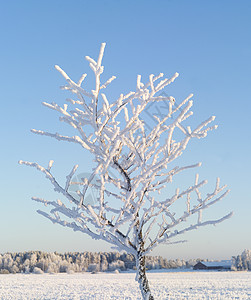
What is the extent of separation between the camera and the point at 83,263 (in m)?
90.8

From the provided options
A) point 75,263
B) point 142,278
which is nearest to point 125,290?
point 142,278

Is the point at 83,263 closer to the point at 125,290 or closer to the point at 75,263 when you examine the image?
the point at 75,263

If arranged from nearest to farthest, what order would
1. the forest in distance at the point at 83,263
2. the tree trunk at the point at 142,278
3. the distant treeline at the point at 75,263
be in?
1. the tree trunk at the point at 142,278
2. the forest in distance at the point at 83,263
3. the distant treeline at the point at 75,263

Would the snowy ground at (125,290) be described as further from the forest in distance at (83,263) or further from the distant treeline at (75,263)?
the distant treeline at (75,263)

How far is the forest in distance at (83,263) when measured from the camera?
260 ft

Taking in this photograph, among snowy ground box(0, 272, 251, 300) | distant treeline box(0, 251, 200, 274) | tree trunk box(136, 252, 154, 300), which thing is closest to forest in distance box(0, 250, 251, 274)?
distant treeline box(0, 251, 200, 274)

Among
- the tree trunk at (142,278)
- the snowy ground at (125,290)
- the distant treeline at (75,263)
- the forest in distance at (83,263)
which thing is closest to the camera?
the tree trunk at (142,278)

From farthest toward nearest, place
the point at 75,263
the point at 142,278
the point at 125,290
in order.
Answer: the point at 75,263 < the point at 125,290 < the point at 142,278

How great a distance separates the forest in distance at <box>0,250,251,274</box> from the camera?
79.4 m

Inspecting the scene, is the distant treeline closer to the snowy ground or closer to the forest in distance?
the forest in distance

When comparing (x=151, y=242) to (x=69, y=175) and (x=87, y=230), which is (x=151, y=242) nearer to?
(x=87, y=230)

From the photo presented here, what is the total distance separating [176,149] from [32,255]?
93242 millimetres

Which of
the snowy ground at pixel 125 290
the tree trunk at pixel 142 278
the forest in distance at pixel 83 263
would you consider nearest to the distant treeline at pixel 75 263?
the forest in distance at pixel 83 263

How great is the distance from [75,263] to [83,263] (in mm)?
2026
